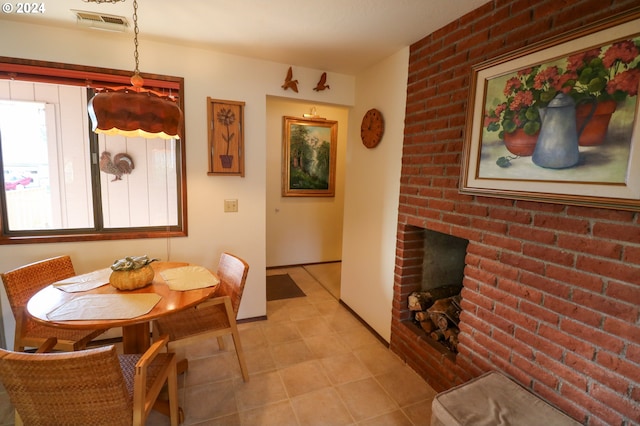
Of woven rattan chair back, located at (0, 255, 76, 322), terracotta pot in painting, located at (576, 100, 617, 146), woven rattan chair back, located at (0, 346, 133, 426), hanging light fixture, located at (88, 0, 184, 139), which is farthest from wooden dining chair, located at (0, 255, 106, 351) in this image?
terracotta pot in painting, located at (576, 100, 617, 146)

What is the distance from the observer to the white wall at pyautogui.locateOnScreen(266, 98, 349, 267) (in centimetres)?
414

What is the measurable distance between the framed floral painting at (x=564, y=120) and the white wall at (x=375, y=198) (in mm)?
776

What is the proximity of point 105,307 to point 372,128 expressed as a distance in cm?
230

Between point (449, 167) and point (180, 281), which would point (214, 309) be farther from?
point (449, 167)

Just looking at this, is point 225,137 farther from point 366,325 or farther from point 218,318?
point 366,325

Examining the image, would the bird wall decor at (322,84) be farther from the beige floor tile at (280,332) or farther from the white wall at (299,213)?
the beige floor tile at (280,332)

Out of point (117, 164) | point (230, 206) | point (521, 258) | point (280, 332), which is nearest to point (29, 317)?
point (117, 164)

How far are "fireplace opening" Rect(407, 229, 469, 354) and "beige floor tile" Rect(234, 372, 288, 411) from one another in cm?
110

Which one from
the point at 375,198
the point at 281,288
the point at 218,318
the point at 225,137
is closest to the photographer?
the point at 218,318

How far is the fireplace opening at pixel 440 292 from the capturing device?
2.13 m

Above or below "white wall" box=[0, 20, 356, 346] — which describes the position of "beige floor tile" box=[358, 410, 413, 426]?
below

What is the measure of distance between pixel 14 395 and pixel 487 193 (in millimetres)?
2201

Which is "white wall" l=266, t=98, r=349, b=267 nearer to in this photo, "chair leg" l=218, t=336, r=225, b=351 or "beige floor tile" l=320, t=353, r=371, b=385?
"chair leg" l=218, t=336, r=225, b=351
